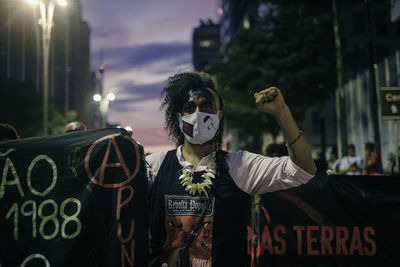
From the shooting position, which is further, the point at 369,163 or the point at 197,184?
the point at 369,163

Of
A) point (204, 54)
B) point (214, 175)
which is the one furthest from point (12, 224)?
point (204, 54)

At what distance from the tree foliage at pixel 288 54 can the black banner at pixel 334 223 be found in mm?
16318

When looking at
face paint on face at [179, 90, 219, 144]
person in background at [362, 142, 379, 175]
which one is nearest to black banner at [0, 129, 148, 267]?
face paint on face at [179, 90, 219, 144]

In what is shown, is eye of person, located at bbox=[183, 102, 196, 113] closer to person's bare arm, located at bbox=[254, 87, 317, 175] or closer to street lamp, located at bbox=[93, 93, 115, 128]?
person's bare arm, located at bbox=[254, 87, 317, 175]

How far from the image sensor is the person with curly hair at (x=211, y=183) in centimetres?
266

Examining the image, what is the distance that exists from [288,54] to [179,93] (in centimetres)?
2036

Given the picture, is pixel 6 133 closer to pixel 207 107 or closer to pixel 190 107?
pixel 190 107

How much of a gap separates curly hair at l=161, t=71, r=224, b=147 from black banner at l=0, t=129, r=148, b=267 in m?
0.52

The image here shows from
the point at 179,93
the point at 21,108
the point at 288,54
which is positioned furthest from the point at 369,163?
the point at 21,108

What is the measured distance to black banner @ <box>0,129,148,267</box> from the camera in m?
2.73

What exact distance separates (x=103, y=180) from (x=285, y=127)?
118cm

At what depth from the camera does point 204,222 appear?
108 inches

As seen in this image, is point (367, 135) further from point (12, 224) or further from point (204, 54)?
point (204, 54)

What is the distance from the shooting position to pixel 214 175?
289cm
